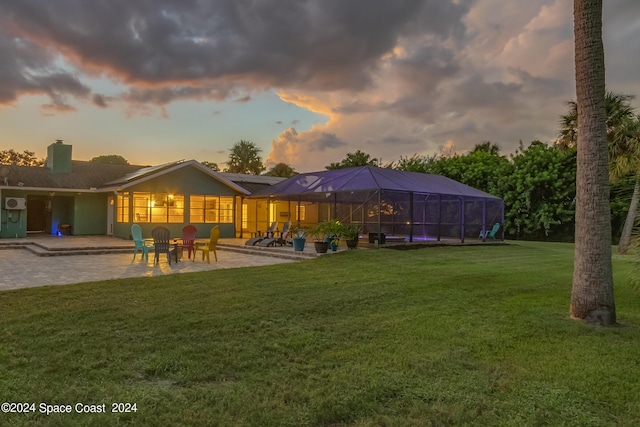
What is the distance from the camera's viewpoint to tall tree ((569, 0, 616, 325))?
4.72 metres

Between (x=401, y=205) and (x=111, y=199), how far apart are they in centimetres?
1276

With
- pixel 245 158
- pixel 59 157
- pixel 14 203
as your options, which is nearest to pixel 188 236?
pixel 14 203

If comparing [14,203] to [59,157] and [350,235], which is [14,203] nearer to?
[59,157]

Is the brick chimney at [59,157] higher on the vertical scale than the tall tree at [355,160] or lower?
lower

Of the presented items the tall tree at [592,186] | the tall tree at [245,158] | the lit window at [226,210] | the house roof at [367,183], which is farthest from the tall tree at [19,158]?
the tall tree at [592,186]

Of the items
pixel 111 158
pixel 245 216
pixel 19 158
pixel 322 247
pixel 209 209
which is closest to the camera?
pixel 322 247

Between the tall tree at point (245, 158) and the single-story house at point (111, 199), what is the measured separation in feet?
51.9

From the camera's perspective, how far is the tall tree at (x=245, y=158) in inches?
1394

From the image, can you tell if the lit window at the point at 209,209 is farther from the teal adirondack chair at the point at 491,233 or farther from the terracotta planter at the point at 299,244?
the teal adirondack chair at the point at 491,233

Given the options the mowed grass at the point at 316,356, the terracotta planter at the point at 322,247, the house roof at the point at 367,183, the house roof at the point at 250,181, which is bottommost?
the mowed grass at the point at 316,356

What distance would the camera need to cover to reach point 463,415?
257 centimetres

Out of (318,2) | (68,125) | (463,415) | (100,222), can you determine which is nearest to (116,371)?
(463,415)

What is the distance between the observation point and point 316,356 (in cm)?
358

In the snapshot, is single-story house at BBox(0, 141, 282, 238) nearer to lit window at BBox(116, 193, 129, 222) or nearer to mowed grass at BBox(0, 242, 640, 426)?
lit window at BBox(116, 193, 129, 222)
